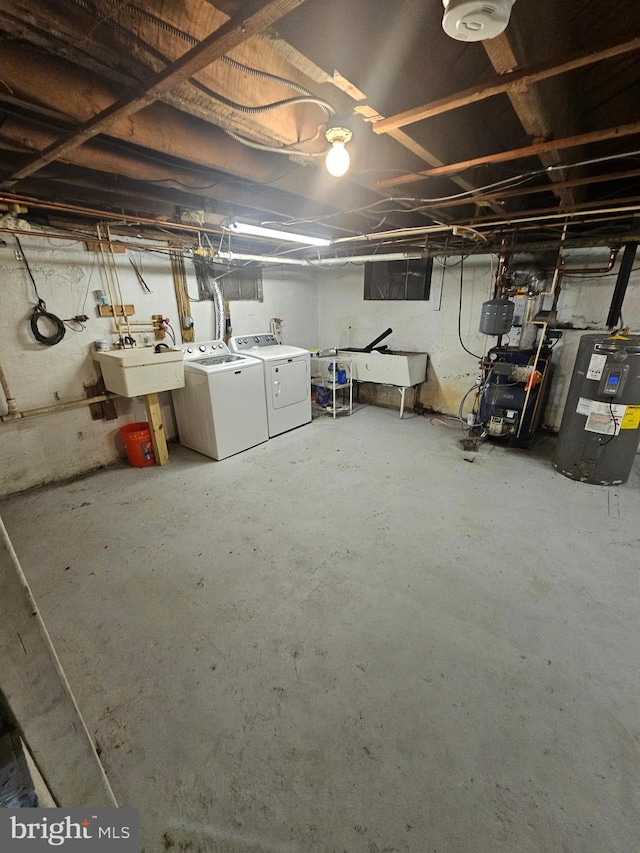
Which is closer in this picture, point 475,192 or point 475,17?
point 475,17

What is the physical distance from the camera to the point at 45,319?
2941 mm

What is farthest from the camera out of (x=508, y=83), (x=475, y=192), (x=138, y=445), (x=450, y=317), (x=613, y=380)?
(x=450, y=317)

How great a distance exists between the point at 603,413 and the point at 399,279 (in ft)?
9.65

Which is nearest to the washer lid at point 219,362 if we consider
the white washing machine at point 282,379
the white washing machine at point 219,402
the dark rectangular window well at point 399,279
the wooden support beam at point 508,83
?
the white washing machine at point 219,402

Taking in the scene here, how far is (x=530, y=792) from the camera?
1203mm

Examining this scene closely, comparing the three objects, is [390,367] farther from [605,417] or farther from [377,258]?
[605,417]

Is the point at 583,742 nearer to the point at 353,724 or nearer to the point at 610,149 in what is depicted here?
the point at 353,724

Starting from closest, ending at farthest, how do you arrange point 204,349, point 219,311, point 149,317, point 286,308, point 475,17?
point 475,17 < point 149,317 < point 204,349 < point 219,311 < point 286,308

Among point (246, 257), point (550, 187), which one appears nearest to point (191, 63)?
point (550, 187)

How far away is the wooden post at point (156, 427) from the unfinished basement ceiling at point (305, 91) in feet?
5.60

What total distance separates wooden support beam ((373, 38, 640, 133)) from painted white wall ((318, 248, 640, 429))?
3.09 meters

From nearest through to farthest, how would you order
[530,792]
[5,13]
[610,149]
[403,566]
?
[5,13], [530,792], [610,149], [403,566]

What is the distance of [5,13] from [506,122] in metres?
1.93

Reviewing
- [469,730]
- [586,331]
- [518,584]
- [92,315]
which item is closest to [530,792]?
[469,730]
